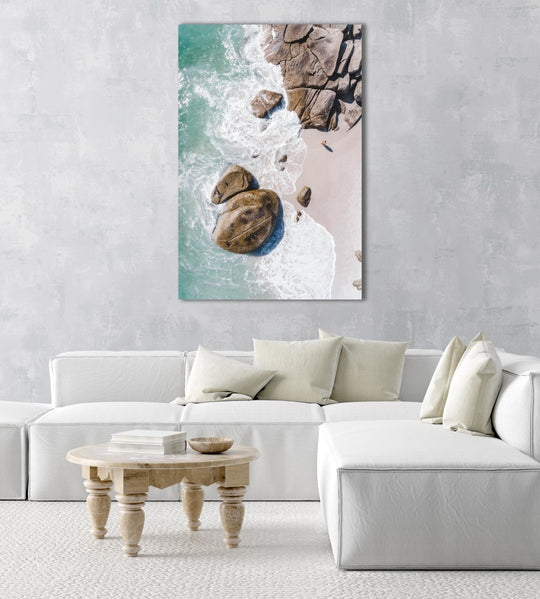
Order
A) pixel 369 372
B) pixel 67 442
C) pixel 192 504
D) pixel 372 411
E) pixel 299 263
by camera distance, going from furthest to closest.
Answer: pixel 299 263, pixel 369 372, pixel 372 411, pixel 67 442, pixel 192 504

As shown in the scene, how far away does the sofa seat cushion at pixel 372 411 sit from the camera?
4.01 metres

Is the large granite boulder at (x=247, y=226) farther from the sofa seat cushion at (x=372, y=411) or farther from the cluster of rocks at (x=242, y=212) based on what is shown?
the sofa seat cushion at (x=372, y=411)

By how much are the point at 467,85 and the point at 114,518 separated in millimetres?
3407

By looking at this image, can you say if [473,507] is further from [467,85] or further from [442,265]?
[467,85]

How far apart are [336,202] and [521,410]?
2478 millimetres

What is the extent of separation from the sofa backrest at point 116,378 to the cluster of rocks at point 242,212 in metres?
1.00

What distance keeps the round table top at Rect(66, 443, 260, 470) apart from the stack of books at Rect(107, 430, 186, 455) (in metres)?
0.02

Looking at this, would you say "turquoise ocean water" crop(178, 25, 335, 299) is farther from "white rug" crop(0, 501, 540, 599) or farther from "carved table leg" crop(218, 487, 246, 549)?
"carved table leg" crop(218, 487, 246, 549)

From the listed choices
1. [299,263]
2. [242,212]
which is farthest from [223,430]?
[242,212]

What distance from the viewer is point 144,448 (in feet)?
9.96

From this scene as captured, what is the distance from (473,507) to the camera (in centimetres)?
274

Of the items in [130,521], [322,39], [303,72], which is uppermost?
[322,39]

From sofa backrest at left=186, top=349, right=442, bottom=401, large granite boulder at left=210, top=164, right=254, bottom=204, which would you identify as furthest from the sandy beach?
sofa backrest at left=186, top=349, right=442, bottom=401

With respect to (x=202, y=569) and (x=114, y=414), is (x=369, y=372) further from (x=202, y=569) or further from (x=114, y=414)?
(x=202, y=569)
